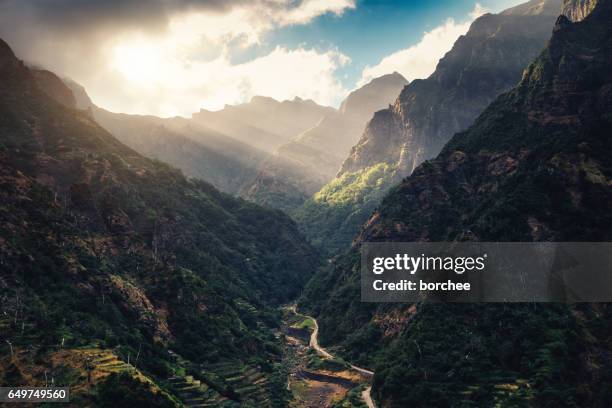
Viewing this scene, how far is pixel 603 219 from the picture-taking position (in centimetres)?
14388

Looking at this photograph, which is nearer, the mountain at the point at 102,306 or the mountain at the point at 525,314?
the mountain at the point at 102,306

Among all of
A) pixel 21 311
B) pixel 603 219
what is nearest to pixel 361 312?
pixel 603 219

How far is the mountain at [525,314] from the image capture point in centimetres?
11800

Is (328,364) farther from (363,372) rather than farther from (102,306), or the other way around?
(102,306)

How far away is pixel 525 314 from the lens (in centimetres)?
13512

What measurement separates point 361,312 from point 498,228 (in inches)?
2412

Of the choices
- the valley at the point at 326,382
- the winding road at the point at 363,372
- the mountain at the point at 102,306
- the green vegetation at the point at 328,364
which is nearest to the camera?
the mountain at the point at 102,306

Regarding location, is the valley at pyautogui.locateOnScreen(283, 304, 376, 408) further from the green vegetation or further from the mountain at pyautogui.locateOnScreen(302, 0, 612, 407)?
the mountain at pyautogui.locateOnScreen(302, 0, 612, 407)

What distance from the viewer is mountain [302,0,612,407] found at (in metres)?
118

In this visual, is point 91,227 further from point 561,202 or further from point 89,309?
point 561,202

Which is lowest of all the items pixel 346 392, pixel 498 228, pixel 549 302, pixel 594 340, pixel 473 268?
pixel 346 392

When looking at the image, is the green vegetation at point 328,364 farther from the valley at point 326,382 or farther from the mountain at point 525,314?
the mountain at point 525,314

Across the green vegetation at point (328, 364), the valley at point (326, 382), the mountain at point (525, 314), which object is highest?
the mountain at point (525, 314)

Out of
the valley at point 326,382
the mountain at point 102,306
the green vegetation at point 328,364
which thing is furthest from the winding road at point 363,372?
the mountain at point 102,306
